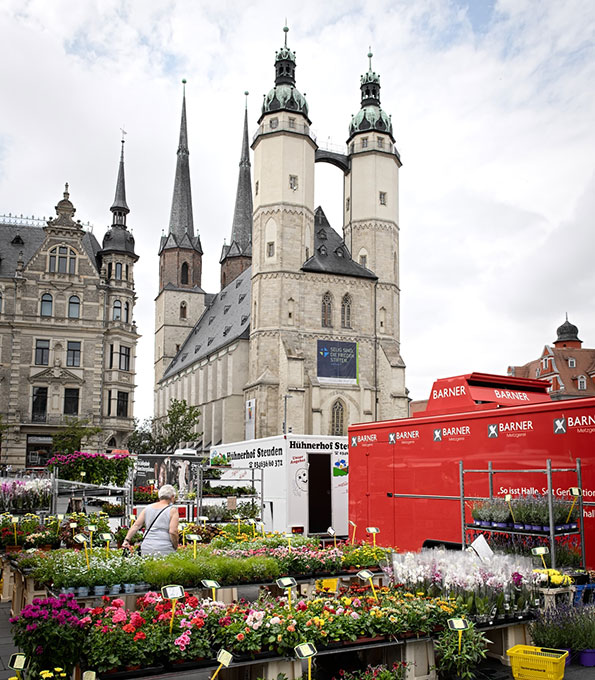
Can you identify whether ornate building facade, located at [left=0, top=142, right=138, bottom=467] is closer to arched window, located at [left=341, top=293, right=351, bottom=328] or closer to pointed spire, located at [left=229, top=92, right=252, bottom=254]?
arched window, located at [left=341, top=293, right=351, bottom=328]

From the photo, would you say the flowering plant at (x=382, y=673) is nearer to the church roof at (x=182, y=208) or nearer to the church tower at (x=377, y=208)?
the church tower at (x=377, y=208)

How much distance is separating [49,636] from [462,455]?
7.81 metres

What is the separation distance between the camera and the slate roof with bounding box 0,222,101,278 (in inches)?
1829

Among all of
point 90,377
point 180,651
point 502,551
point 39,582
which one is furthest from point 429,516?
point 90,377

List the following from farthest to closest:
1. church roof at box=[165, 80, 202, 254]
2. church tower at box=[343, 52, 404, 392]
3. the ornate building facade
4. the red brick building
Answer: church roof at box=[165, 80, 202, 254] → the red brick building → church tower at box=[343, 52, 404, 392] → the ornate building facade

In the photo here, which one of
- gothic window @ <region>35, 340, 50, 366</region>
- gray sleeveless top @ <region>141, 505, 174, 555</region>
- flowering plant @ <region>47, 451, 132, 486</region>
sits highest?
gothic window @ <region>35, 340, 50, 366</region>

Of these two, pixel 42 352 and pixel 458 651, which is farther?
pixel 42 352

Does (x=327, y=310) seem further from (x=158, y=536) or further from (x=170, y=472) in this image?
(x=158, y=536)

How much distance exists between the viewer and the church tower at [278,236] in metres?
52.5

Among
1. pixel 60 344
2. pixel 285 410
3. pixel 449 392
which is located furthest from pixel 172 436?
pixel 449 392

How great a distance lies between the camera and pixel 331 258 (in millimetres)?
56719

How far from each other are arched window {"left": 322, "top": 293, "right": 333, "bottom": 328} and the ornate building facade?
1473 centimetres

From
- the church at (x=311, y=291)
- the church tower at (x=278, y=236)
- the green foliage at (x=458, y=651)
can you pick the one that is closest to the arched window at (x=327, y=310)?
the church at (x=311, y=291)

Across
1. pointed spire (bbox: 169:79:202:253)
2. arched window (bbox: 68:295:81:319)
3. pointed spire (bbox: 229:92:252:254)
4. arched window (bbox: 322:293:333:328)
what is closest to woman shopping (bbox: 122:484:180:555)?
arched window (bbox: 68:295:81:319)
